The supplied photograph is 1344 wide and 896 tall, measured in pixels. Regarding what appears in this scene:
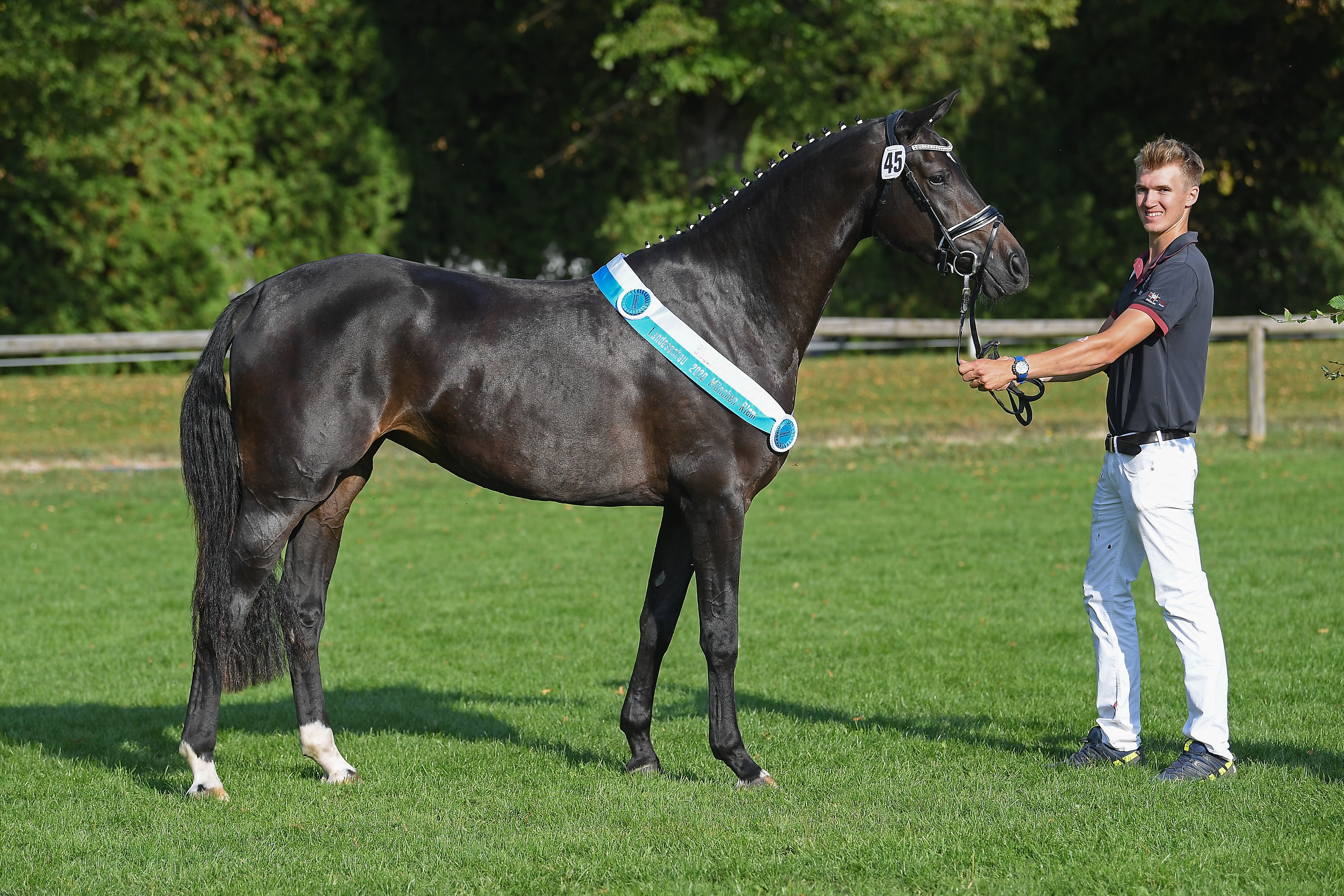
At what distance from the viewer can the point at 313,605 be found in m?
5.05

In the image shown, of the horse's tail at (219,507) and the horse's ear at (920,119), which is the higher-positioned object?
the horse's ear at (920,119)

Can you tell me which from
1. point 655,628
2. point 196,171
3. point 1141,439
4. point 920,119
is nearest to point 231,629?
point 655,628

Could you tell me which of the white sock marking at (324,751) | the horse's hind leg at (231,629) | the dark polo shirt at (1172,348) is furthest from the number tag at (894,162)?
the white sock marking at (324,751)

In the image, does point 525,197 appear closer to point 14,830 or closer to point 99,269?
point 99,269

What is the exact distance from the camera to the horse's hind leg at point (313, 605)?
4.96 meters

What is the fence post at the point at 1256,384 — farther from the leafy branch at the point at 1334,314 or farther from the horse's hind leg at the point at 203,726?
the horse's hind leg at the point at 203,726

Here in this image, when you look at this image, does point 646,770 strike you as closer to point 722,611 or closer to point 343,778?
point 722,611

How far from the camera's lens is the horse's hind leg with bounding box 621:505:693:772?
16.4 ft

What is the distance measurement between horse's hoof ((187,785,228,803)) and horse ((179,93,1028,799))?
13 mm

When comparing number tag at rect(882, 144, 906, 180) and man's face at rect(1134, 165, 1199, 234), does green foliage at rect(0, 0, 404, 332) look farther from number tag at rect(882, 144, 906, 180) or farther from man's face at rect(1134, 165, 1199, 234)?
man's face at rect(1134, 165, 1199, 234)

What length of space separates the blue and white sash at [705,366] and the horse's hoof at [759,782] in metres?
1.22

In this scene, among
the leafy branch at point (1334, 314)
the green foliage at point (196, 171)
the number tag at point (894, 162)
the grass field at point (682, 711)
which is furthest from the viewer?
the green foliage at point (196, 171)

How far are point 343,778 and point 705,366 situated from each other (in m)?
2.16

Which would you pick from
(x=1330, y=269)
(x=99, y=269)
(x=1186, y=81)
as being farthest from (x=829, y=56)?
(x=99, y=269)
